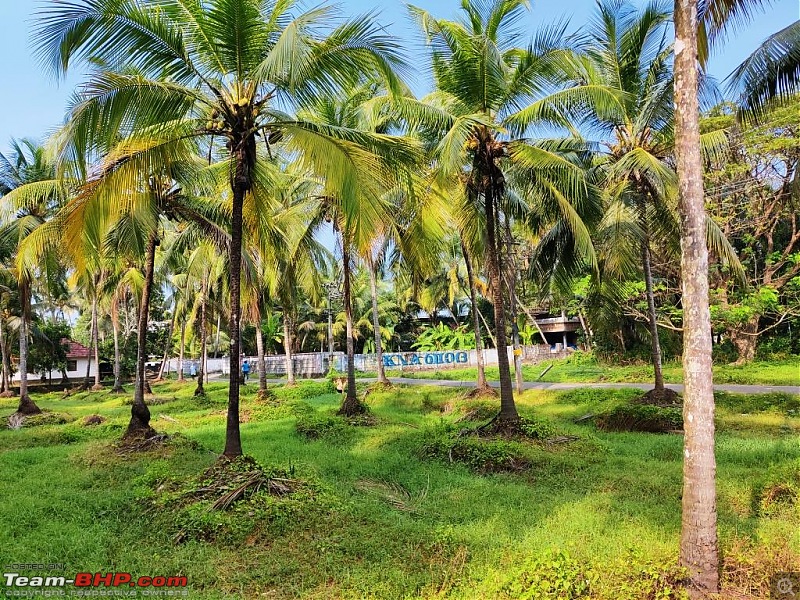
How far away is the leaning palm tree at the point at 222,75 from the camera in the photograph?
18.6 ft

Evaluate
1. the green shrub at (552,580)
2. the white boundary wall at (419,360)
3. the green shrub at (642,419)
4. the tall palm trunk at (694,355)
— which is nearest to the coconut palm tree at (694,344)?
the tall palm trunk at (694,355)

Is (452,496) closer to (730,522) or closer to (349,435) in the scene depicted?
(730,522)

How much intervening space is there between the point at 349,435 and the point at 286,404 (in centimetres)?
623

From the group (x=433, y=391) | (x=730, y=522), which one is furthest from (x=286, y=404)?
(x=730, y=522)

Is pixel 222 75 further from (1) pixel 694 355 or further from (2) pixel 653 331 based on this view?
(2) pixel 653 331

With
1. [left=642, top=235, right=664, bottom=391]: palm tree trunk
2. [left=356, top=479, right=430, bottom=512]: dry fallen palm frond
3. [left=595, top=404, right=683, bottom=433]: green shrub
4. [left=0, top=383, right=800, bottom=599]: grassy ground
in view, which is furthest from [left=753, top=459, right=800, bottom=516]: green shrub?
[left=642, top=235, right=664, bottom=391]: palm tree trunk

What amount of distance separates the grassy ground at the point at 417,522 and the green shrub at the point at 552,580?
13mm

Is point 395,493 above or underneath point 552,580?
underneath

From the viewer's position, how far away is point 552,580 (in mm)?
3754

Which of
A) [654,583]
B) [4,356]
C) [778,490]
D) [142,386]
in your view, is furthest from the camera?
[4,356]

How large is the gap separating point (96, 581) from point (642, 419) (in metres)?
9.58

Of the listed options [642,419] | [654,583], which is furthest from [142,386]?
[642,419]

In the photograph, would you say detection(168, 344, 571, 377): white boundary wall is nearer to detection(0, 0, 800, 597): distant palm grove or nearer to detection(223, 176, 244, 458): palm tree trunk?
detection(0, 0, 800, 597): distant palm grove

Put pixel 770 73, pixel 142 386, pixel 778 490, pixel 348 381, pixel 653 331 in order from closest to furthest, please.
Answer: pixel 778 490
pixel 770 73
pixel 142 386
pixel 653 331
pixel 348 381
